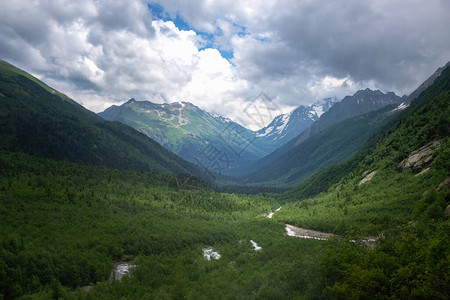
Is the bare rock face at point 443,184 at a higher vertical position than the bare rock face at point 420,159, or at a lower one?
lower

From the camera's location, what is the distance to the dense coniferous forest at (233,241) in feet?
105

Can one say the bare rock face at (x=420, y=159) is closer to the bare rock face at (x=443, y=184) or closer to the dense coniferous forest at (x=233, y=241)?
the dense coniferous forest at (x=233, y=241)

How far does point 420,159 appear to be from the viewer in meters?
89.2

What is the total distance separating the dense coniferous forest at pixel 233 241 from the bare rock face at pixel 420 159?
50 cm

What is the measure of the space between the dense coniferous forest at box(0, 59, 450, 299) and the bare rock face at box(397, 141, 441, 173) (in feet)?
1.65

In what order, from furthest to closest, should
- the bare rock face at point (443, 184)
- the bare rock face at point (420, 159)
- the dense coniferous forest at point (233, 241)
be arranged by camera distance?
the bare rock face at point (420, 159), the bare rock face at point (443, 184), the dense coniferous forest at point (233, 241)

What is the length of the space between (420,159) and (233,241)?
69257 mm

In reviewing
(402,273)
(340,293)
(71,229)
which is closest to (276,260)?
(340,293)

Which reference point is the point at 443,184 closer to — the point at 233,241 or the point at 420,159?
the point at 420,159

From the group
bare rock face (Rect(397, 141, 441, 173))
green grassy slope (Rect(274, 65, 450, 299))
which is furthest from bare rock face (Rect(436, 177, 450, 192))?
bare rock face (Rect(397, 141, 441, 173))

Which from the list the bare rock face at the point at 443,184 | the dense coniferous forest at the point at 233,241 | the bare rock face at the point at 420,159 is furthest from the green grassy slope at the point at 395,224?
the bare rock face at the point at 420,159

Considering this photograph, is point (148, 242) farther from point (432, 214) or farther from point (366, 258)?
point (432, 214)

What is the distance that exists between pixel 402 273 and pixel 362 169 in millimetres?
126492

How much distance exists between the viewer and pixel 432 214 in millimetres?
52719
